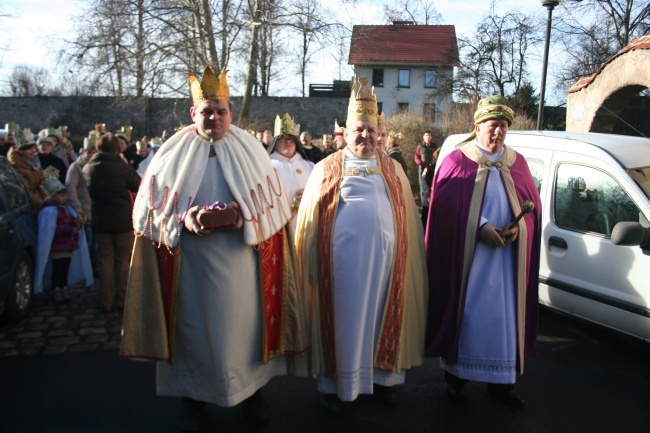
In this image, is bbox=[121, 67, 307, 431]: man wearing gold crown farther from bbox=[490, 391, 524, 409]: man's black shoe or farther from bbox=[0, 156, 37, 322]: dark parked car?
bbox=[0, 156, 37, 322]: dark parked car

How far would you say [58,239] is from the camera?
22.4 ft

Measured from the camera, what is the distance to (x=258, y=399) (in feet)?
13.1

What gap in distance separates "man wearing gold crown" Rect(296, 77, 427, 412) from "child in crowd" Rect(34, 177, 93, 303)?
3.86 meters

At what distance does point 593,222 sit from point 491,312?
175 centimetres

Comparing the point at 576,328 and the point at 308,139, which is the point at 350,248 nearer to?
the point at 576,328

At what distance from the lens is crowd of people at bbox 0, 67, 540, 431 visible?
3.63m

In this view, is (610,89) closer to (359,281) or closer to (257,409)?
Result: (359,281)

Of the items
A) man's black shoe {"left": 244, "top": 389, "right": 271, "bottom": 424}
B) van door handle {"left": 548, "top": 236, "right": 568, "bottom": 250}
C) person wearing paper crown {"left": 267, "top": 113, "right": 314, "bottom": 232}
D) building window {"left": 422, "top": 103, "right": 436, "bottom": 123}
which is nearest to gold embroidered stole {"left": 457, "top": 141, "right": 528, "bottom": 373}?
van door handle {"left": 548, "top": 236, "right": 568, "bottom": 250}

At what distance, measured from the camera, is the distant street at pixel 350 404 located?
12.9ft

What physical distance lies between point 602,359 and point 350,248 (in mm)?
2863

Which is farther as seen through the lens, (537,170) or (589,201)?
(537,170)

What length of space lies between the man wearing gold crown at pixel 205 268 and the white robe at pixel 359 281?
1.54 ft

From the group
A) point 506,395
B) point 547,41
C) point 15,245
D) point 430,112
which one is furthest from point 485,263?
point 430,112

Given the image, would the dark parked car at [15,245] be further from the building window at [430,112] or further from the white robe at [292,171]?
the building window at [430,112]
